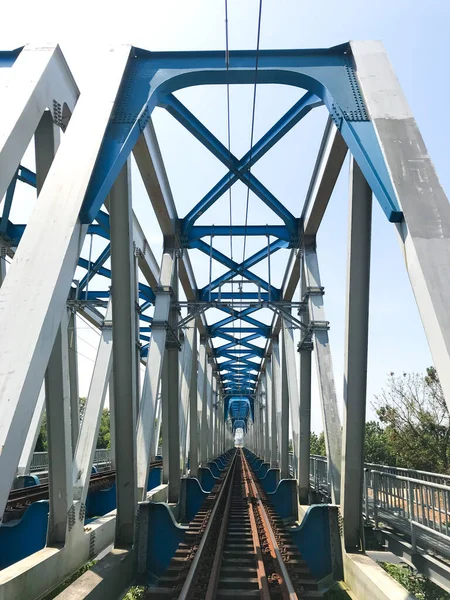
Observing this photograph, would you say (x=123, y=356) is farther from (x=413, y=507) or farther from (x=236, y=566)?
(x=413, y=507)

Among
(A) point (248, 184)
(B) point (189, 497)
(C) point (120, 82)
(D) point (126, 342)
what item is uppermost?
(A) point (248, 184)

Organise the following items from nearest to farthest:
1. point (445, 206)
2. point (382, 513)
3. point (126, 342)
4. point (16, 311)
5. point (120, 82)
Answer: point (16, 311)
point (445, 206)
point (120, 82)
point (126, 342)
point (382, 513)

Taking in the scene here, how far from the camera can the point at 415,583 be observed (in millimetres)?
10984

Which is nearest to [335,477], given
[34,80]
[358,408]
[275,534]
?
[275,534]

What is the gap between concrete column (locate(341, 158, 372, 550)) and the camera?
652 cm

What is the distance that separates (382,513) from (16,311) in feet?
28.6

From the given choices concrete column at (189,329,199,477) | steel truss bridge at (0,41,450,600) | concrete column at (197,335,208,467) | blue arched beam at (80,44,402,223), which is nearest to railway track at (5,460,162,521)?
steel truss bridge at (0,41,450,600)

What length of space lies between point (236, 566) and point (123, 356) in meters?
3.65

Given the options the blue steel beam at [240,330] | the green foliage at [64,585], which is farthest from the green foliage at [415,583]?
the blue steel beam at [240,330]

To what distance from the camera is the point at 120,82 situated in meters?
5.91

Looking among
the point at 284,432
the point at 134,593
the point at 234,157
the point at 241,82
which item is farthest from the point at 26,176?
the point at 284,432

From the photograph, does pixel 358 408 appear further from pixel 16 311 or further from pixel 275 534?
pixel 16 311

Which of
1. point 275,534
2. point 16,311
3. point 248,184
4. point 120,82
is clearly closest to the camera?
point 16,311

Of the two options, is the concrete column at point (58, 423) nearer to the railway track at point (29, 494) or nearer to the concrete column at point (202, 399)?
the railway track at point (29, 494)
